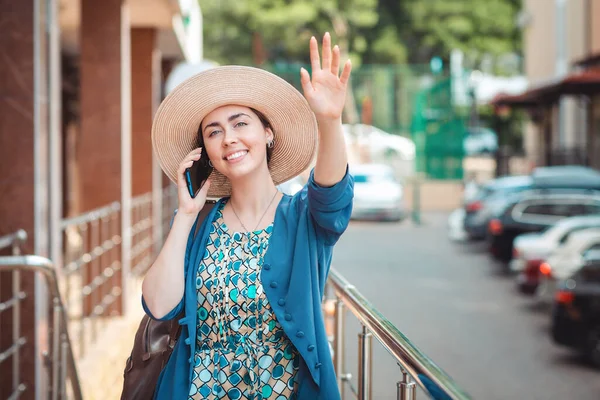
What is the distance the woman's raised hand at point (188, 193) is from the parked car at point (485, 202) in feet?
54.4

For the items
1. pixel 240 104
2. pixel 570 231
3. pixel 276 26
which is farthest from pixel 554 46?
pixel 240 104

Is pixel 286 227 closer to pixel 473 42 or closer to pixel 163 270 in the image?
pixel 163 270

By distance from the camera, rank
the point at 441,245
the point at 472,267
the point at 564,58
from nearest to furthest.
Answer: the point at 472,267 < the point at 441,245 < the point at 564,58

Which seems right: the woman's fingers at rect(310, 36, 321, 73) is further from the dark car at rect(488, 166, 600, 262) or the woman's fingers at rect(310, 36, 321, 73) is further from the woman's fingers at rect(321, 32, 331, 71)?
the dark car at rect(488, 166, 600, 262)

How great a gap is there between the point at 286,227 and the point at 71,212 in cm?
2301

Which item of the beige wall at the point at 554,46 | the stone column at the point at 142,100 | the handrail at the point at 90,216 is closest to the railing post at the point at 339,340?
the handrail at the point at 90,216

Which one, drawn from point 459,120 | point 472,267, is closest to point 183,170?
point 472,267

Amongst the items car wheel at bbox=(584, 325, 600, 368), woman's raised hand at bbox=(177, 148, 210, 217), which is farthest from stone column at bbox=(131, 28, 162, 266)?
woman's raised hand at bbox=(177, 148, 210, 217)

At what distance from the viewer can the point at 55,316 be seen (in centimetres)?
505

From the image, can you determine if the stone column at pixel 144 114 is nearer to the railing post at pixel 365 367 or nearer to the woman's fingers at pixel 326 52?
the railing post at pixel 365 367

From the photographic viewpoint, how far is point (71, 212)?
25.0 meters

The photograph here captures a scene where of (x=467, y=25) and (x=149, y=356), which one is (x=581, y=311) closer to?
(x=149, y=356)

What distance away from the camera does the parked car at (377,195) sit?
27.7 metres

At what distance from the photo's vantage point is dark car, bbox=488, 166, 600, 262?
1605cm
